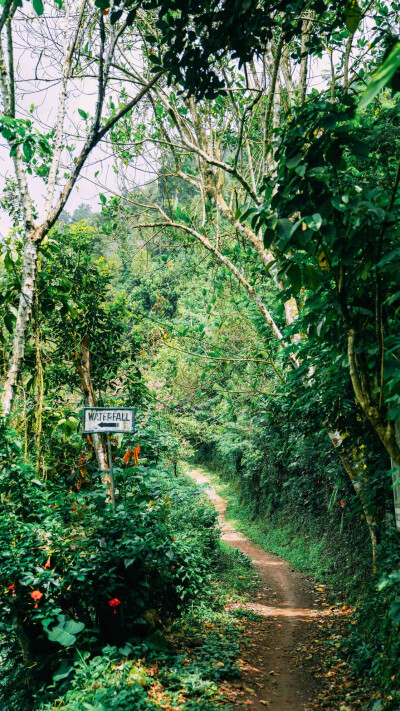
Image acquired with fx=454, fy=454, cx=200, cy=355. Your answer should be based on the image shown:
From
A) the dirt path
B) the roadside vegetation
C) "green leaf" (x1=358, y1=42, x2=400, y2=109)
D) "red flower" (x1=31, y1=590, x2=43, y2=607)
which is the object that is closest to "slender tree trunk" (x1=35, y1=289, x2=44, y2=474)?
the roadside vegetation

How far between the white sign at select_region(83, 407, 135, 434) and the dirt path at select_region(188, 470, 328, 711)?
8.55ft

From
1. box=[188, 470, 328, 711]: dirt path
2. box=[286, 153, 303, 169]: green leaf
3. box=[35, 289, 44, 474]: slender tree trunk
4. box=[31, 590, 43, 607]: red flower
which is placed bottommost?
box=[188, 470, 328, 711]: dirt path

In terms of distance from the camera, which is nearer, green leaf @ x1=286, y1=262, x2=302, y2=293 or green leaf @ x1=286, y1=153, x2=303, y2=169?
green leaf @ x1=286, y1=153, x2=303, y2=169

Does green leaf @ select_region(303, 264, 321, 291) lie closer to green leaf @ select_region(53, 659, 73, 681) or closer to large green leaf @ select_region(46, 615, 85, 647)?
large green leaf @ select_region(46, 615, 85, 647)

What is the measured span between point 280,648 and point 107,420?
3.69m

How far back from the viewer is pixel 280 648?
5652 mm

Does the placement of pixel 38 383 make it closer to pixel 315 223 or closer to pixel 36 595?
pixel 36 595

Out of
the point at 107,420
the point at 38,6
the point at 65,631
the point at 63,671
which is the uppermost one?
the point at 38,6

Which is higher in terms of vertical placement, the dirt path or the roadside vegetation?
the roadside vegetation

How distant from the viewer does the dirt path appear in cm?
419

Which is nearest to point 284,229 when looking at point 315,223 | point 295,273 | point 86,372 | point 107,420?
point 315,223

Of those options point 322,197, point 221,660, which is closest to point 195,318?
point 221,660

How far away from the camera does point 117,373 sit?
7684 mm

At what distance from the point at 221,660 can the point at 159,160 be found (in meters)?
6.66
